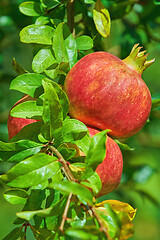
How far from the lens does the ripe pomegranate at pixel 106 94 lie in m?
0.78

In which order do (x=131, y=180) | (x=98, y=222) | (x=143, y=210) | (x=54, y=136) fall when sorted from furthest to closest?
(x=143, y=210), (x=131, y=180), (x=54, y=136), (x=98, y=222)

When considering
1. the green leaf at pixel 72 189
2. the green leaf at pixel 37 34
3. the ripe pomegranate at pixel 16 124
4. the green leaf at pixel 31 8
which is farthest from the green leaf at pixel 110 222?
the green leaf at pixel 31 8

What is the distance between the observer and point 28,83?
822mm

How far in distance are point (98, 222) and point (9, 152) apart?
224mm

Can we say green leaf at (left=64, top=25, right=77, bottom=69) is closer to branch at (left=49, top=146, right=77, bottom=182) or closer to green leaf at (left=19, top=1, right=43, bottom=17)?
green leaf at (left=19, top=1, right=43, bottom=17)

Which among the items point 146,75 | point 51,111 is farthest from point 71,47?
point 146,75

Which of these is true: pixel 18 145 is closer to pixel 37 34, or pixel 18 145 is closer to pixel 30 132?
pixel 30 132

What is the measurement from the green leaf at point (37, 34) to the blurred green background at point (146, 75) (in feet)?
0.78

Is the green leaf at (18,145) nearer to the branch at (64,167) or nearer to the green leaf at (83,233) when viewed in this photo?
the branch at (64,167)

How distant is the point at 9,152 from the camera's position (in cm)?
74

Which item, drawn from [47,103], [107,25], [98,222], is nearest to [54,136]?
[47,103]

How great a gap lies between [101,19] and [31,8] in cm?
19

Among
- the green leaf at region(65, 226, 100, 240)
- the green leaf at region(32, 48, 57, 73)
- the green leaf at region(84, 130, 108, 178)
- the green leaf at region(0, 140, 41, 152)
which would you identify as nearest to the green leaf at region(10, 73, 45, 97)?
the green leaf at region(32, 48, 57, 73)

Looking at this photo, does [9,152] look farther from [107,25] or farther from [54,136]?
[107,25]
